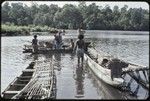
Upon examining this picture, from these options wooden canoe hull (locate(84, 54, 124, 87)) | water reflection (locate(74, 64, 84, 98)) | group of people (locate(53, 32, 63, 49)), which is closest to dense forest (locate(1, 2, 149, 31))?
group of people (locate(53, 32, 63, 49))

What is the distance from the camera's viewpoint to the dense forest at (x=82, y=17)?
9519 centimetres

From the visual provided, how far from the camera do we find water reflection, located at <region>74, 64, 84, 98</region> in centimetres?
Result: 1260

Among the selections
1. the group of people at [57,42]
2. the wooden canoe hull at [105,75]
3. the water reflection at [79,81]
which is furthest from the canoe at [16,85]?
the group of people at [57,42]

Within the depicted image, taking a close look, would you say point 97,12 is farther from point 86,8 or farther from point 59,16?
point 59,16

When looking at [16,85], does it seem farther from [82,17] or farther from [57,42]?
[82,17]

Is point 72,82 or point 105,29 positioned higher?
point 72,82

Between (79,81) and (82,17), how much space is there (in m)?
90.6

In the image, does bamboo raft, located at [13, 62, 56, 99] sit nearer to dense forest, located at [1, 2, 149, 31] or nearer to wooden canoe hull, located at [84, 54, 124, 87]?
wooden canoe hull, located at [84, 54, 124, 87]

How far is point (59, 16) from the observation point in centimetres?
9662

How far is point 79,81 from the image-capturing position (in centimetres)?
1491

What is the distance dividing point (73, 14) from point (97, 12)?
12.4 meters

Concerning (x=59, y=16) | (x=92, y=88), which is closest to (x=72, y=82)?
(x=92, y=88)

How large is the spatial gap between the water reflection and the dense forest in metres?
70.6

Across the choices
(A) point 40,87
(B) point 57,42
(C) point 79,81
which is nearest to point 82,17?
(B) point 57,42
